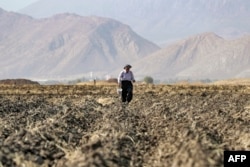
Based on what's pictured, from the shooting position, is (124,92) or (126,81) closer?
(126,81)

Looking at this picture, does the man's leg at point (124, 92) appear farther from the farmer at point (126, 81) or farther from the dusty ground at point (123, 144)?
the dusty ground at point (123, 144)

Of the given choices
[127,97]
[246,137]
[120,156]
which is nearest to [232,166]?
[120,156]

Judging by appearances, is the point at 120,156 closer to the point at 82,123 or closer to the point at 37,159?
the point at 37,159

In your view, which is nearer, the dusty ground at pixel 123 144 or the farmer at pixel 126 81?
the dusty ground at pixel 123 144

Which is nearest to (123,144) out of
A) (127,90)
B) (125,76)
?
(125,76)

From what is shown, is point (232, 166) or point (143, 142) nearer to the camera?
point (232, 166)

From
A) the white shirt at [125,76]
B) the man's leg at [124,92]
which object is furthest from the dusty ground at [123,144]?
the man's leg at [124,92]

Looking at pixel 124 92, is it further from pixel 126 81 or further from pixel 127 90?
pixel 126 81

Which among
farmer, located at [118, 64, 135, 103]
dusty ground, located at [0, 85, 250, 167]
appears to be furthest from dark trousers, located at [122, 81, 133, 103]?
dusty ground, located at [0, 85, 250, 167]

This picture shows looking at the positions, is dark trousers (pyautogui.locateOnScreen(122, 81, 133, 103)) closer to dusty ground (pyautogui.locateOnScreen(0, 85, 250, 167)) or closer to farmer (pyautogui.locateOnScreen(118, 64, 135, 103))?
farmer (pyautogui.locateOnScreen(118, 64, 135, 103))

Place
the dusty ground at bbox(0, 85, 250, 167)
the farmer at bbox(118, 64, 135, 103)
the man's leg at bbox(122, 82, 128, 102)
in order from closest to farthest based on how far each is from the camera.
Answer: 1. the dusty ground at bbox(0, 85, 250, 167)
2. the farmer at bbox(118, 64, 135, 103)
3. the man's leg at bbox(122, 82, 128, 102)

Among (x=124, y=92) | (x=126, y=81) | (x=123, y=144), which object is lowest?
(x=123, y=144)

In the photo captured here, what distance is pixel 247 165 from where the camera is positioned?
6.64 meters

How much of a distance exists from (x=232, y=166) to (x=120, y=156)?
154 centimetres
